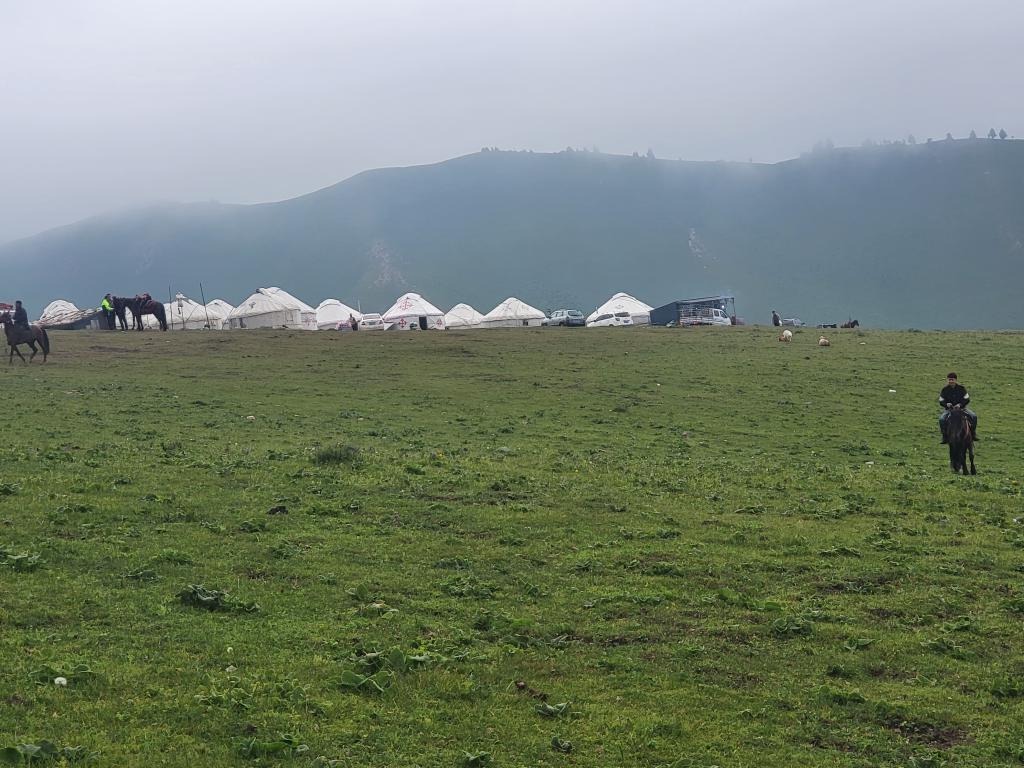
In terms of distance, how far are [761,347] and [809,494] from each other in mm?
30910

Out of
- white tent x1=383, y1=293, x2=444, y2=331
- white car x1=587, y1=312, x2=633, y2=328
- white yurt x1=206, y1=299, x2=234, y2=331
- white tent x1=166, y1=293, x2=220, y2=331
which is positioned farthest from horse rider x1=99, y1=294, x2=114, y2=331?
white car x1=587, y1=312, x2=633, y2=328

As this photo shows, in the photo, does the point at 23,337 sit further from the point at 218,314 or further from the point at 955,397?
the point at 218,314

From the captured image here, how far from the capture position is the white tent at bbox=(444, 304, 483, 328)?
310 ft

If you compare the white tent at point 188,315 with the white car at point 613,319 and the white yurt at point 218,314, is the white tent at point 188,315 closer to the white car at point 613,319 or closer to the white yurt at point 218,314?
the white yurt at point 218,314

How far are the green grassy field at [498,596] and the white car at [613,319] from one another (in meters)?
57.5

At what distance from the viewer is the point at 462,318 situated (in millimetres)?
99438

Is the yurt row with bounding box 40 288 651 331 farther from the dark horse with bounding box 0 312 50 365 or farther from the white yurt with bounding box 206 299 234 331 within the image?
the dark horse with bounding box 0 312 50 365

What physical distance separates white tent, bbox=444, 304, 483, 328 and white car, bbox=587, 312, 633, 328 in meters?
11.1

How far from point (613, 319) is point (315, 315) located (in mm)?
26014

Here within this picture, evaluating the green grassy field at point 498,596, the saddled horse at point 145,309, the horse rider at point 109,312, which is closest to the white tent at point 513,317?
the saddled horse at point 145,309

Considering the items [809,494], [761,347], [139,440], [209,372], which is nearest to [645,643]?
[809,494]

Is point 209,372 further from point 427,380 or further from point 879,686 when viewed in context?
point 879,686

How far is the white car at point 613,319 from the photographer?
84875mm

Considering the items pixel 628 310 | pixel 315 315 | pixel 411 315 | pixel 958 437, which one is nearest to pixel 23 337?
pixel 958 437
